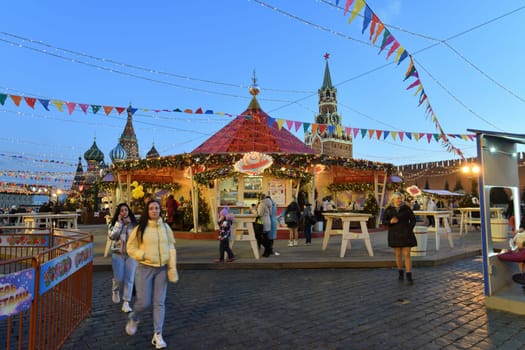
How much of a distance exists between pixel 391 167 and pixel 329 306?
13293mm

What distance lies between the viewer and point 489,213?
502 centimetres

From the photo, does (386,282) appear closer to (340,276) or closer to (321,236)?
(340,276)

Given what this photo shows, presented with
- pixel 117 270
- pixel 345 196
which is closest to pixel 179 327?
pixel 117 270

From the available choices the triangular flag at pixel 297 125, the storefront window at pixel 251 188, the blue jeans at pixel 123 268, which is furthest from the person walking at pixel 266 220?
the storefront window at pixel 251 188

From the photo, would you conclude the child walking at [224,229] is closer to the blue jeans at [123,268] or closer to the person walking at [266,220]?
the person walking at [266,220]

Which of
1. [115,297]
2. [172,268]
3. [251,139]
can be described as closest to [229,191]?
[251,139]

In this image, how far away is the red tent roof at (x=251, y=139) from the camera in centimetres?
1703

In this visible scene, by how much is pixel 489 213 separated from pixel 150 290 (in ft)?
15.4

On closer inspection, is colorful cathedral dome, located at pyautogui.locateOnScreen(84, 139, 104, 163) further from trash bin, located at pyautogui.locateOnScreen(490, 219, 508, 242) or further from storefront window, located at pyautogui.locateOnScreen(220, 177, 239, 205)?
trash bin, located at pyautogui.locateOnScreen(490, 219, 508, 242)

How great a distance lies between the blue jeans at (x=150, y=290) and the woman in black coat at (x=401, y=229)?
14.5 feet

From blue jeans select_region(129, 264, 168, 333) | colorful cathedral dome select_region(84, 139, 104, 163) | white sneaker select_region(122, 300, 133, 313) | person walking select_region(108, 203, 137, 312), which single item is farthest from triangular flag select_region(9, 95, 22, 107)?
colorful cathedral dome select_region(84, 139, 104, 163)

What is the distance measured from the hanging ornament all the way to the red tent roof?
373 cm

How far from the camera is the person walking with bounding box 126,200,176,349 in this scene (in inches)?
140

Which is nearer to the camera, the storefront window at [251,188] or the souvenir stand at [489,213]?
the souvenir stand at [489,213]
